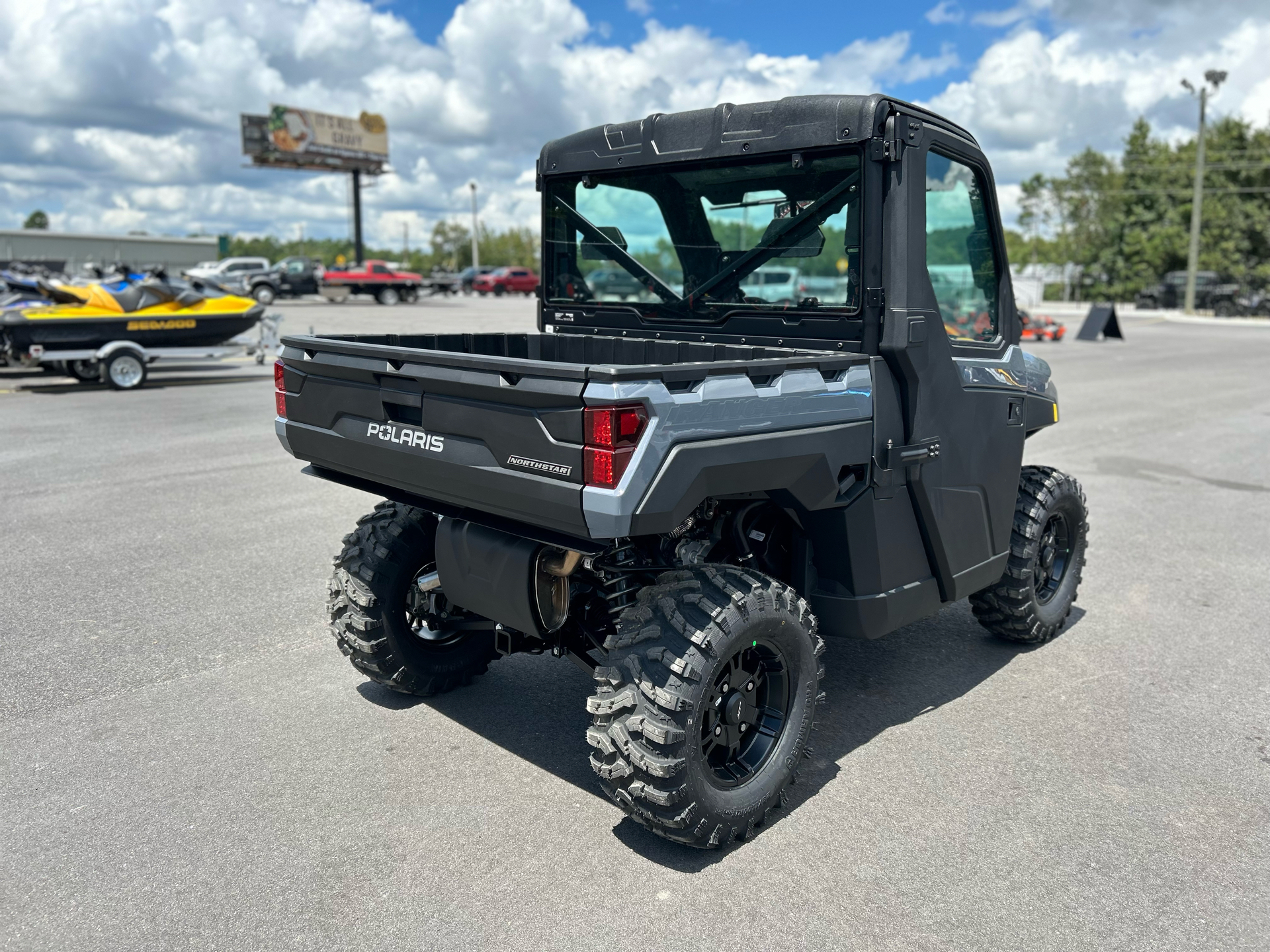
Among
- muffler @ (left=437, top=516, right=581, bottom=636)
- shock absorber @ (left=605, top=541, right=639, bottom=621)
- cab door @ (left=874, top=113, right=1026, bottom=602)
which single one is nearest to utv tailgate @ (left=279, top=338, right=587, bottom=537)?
muffler @ (left=437, top=516, right=581, bottom=636)

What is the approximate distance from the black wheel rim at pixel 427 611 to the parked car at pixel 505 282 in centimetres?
4975

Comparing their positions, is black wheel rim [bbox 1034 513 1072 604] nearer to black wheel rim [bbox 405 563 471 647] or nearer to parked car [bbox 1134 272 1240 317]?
black wheel rim [bbox 405 563 471 647]

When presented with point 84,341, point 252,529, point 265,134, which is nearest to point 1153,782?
point 252,529

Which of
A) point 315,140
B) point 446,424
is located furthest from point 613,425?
point 315,140

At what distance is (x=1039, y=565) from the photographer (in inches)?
199

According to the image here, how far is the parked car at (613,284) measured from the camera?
4.51 metres

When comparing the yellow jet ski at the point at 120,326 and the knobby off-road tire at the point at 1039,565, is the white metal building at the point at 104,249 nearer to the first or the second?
the yellow jet ski at the point at 120,326

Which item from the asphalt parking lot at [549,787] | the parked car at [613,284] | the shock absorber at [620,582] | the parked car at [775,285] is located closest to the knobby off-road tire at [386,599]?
the asphalt parking lot at [549,787]

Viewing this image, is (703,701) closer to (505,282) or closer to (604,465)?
(604,465)

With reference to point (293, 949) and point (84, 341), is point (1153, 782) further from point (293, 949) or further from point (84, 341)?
point (84, 341)

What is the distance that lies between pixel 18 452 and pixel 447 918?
28.9 ft

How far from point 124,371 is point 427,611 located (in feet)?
41.2

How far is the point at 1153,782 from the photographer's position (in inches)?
143

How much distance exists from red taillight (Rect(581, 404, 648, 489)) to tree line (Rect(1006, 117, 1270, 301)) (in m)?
61.5
